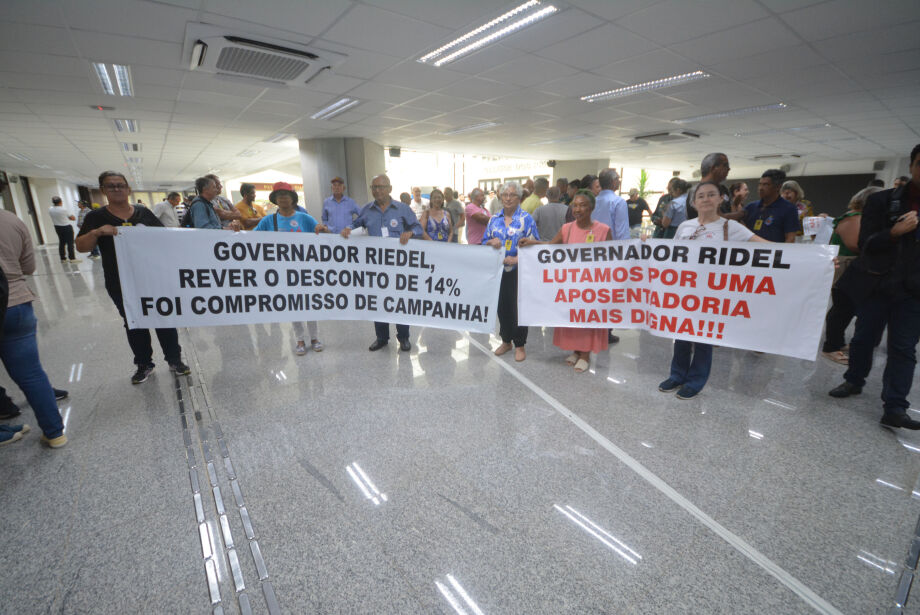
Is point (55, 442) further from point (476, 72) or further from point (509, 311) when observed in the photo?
point (476, 72)

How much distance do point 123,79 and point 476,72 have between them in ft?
14.5

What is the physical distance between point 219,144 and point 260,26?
24.3 ft

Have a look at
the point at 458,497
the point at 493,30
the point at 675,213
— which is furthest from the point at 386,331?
the point at 675,213

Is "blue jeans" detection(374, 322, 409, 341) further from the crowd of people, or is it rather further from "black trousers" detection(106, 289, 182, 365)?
"black trousers" detection(106, 289, 182, 365)

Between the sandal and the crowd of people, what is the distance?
0.04 feet

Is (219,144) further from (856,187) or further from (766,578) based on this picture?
(856,187)

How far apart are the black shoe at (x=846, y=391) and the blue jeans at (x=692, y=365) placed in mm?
872

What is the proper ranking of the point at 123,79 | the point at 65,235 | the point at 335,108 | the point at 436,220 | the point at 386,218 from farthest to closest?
the point at 65,235, the point at 335,108, the point at 123,79, the point at 436,220, the point at 386,218

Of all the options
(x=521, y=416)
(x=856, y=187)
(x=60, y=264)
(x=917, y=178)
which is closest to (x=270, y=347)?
(x=521, y=416)

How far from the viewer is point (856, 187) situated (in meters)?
14.4

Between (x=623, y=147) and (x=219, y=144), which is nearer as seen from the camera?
(x=219, y=144)

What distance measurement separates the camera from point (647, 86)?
5.52 meters

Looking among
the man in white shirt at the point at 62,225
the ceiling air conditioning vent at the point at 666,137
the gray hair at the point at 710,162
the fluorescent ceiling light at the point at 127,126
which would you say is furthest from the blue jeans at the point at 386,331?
the man in white shirt at the point at 62,225

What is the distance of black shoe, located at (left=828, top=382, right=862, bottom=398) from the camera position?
2650 millimetres
